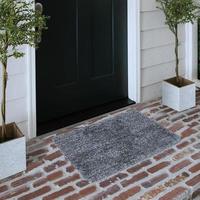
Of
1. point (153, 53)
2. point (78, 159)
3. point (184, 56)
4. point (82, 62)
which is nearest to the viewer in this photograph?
point (78, 159)

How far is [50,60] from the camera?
119 inches

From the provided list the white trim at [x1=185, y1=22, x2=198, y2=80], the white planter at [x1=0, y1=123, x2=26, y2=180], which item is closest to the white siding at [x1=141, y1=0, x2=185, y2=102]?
the white trim at [x1=185, y1=22, x2=198, y2=80]

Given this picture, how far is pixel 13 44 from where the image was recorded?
7.20 ft

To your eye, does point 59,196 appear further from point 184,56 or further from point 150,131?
point 184,56

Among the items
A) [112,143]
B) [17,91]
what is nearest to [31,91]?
[17,91]

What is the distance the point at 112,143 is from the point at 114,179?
1.49 ft

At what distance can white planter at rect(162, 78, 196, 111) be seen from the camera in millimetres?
3305

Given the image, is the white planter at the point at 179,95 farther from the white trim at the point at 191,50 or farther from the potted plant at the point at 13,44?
the potted plant at the point at 13,44

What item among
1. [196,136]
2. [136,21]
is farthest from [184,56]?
[196,136]

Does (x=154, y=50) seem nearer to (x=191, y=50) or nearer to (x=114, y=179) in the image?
(x=191, y=50)

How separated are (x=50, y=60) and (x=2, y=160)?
0.99 meters

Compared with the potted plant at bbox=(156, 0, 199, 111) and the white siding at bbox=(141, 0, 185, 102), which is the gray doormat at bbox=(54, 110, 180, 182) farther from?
the white siding at bbox=(141, 0, 185, 102)

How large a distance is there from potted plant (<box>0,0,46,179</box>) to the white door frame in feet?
0.89

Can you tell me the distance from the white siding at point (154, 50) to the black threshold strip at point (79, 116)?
0.25 meters
